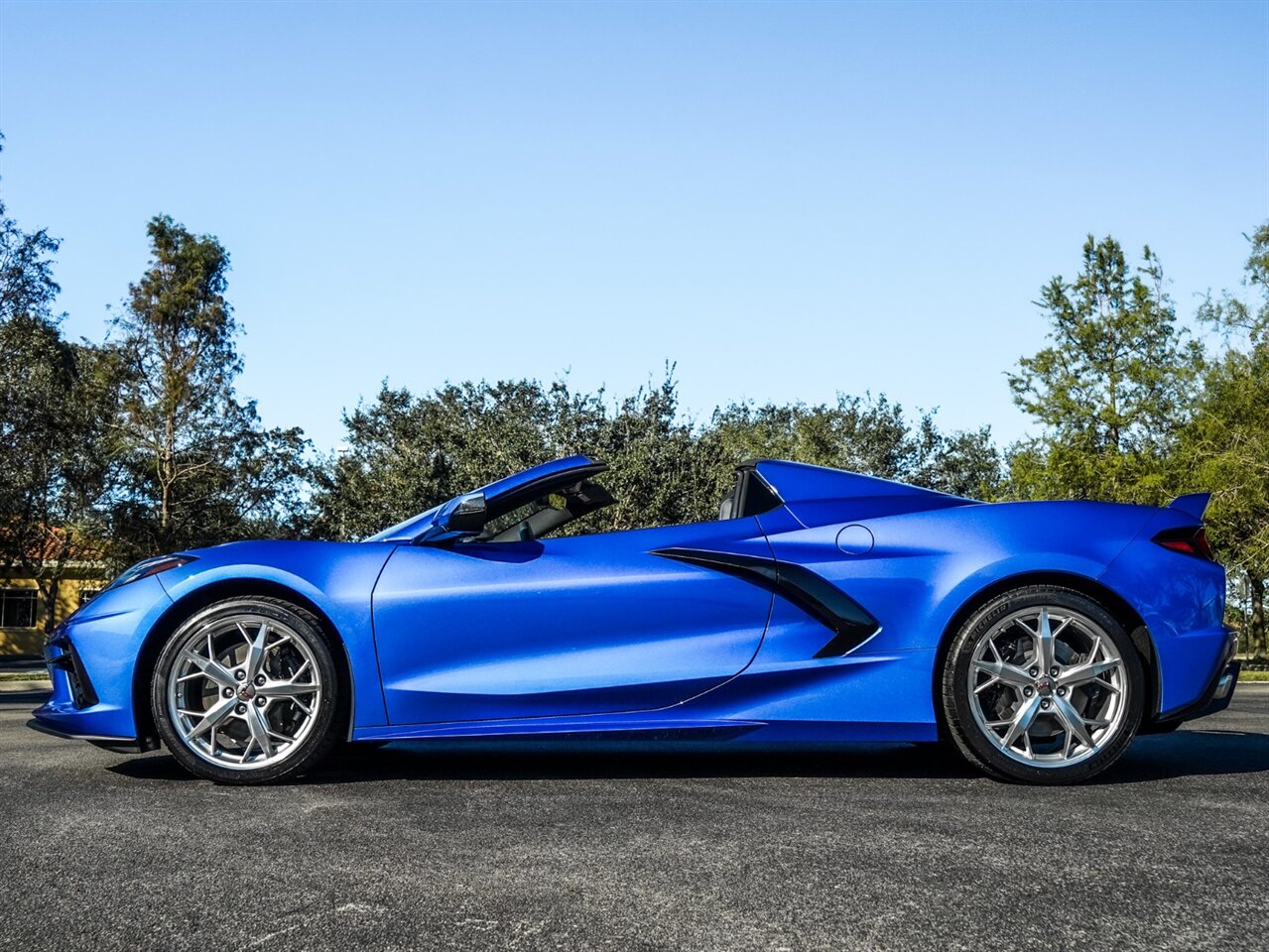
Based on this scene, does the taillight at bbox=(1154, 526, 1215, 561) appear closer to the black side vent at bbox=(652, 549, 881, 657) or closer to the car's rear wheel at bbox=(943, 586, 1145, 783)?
the car's rear wheel at bbox=(943, 586, 1145, 783)

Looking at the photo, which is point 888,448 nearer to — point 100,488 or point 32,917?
point 100,488

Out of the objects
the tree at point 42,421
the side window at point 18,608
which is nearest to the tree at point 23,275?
the tree at point 42,421

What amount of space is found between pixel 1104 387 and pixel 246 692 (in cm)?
3598

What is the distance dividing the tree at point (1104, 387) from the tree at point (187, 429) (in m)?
25.4

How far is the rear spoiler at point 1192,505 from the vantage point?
4.63 m

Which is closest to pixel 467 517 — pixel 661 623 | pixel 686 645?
pixel 661 623

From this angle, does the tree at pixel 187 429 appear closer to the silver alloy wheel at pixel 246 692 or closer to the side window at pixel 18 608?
the side window at pixel 18 608

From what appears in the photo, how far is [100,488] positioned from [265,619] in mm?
38821

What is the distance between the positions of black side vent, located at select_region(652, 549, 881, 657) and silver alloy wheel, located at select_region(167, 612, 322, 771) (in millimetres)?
1396

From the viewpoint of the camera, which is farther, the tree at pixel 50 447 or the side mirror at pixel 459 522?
the tree at pixel 50 447

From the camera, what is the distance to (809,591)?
442cm

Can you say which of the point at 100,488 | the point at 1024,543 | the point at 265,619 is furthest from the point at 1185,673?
the point at 100,488

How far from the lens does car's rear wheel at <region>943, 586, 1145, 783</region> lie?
4.24 meters

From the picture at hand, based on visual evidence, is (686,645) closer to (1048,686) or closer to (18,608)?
(1048,686)
